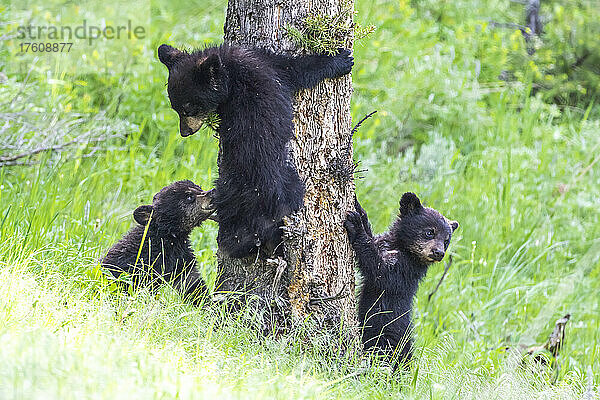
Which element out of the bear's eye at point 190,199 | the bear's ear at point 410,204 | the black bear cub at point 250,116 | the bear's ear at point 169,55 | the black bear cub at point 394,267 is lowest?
the black bear cub at point 394,267

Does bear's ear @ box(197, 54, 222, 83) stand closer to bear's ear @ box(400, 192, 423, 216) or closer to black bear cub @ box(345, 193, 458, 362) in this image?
black bear cub @ box(345, 193, 458, 362)

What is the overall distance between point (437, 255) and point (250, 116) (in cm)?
169

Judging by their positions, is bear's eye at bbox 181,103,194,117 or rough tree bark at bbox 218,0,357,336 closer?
bear's eye at bbox 181,103,194,117

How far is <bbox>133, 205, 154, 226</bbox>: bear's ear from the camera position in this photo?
4.80 m

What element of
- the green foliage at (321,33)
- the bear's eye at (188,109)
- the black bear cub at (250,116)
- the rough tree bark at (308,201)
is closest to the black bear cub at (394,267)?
the rough tree bark at (308,201)

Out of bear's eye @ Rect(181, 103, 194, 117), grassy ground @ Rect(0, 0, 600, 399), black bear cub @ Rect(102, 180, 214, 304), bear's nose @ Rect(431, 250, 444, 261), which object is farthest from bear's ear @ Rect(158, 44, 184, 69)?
bear's nose @ Rect(431, 250, 444, 261)

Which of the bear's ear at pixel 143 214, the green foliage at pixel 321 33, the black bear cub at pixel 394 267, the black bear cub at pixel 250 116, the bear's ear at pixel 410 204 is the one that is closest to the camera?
the black bear cub at pixel 250 116

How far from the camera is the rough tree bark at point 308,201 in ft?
13.4

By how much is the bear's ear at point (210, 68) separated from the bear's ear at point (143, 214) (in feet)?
4.39

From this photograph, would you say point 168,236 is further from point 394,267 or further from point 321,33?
point 321,33

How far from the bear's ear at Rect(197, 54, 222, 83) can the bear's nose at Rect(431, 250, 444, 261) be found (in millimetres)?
1932

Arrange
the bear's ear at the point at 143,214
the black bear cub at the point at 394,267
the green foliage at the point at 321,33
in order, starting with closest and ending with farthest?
1. the green foliage at the point at 321,33
2. the black bear cub at the point at 394,267
3. the bear's ear at the point at 143,214

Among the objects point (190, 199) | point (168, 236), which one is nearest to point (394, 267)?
point (190, 199)

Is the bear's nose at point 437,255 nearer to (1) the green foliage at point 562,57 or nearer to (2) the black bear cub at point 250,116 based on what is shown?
(2) the black bear cub at point 250,116
